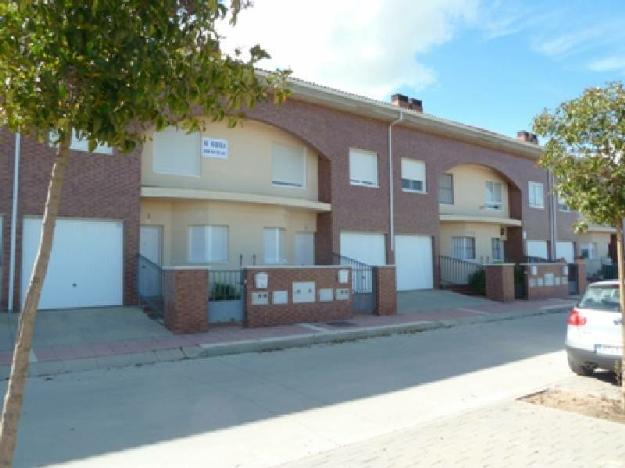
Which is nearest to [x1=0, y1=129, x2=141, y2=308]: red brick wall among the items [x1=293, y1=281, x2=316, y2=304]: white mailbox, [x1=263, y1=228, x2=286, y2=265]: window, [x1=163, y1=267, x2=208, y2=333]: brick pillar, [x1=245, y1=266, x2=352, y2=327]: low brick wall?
[x1=163, y1=267, x2=208, y2=333]: brick pillar

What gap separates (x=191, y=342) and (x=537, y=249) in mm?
22802

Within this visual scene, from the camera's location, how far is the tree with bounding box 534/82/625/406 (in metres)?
6.73

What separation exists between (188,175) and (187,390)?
381 inches

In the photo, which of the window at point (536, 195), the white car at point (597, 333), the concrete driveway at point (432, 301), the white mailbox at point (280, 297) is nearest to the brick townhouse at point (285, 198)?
the window at point (536, 195)

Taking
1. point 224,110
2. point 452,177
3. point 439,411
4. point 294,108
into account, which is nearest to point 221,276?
point 294,108

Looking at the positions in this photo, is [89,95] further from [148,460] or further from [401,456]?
[401,456]

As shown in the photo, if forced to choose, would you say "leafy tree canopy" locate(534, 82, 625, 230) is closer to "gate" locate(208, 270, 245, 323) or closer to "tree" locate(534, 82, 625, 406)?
"tree" locate(534, 82, 625, 406)

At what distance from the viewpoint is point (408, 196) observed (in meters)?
21.8

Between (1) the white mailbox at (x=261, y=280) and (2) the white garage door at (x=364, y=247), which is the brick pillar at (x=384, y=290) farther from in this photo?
(1) the white mailbox at (x=261, y=280)

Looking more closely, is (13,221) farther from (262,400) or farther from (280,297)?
(262,400)

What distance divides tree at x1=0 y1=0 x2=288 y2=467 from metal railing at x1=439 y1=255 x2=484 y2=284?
69.2 ft

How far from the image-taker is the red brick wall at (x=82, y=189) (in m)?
12.6

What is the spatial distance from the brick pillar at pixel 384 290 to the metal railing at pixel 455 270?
7.31m

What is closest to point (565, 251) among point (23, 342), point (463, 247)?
point (463, 247)
